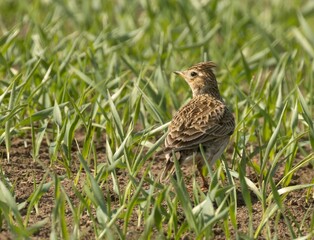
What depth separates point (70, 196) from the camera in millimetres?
5777

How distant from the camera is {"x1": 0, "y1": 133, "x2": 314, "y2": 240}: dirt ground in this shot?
17.3 feet

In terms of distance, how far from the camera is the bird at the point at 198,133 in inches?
242

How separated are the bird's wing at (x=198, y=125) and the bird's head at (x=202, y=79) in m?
0.32

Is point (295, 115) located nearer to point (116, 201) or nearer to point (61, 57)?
point (116, 201)

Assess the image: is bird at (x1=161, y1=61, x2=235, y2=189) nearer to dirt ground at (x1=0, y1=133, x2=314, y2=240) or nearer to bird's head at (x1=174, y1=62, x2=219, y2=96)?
bird's head at (x1=174, y1=62, x2=219, y2=96)

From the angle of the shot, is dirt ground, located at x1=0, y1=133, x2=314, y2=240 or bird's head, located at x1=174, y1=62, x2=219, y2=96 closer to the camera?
dirt ground, located at x1=0, y1=133, x2=314, y2=240

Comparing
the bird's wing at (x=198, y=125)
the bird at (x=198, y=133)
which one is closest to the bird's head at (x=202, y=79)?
the bird at (x=198, y=133)

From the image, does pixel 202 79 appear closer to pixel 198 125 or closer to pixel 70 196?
pixel 198 125

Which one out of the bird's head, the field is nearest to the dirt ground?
the field

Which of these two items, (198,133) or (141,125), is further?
(141,125)

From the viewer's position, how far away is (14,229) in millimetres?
4648

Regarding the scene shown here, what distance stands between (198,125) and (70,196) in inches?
47.5

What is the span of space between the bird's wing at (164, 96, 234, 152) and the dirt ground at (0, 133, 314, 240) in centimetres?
48

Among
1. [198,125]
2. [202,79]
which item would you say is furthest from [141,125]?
[198,125]
